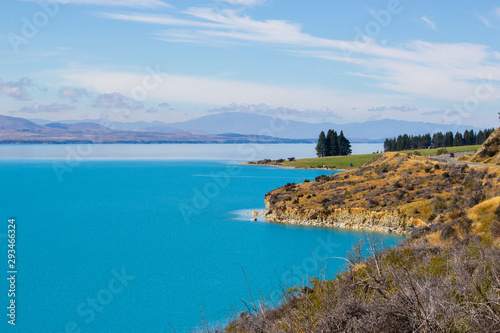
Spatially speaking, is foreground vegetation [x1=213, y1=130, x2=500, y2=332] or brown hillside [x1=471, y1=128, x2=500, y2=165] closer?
foreground vegetation [x1=213, y1=130, x2=500, y2=332]

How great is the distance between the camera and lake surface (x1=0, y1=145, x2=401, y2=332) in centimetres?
1777

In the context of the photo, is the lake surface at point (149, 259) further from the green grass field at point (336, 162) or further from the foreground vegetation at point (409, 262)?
the green grass field at point (336, 162)

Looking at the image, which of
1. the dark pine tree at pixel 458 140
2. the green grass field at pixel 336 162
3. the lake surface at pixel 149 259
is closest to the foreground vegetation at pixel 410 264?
the lake surface at pixel 149 259

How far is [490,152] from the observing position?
140 ft

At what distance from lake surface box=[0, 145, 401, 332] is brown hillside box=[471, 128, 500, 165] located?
17195mm

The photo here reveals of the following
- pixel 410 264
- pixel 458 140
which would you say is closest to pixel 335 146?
pixel 458 140

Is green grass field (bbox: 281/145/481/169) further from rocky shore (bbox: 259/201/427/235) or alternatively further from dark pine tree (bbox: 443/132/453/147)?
rocky shore (bbox: 259/201/427/235)

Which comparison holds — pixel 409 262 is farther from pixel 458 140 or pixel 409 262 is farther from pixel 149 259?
pixel 458 140

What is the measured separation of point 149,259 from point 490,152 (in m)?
32.7

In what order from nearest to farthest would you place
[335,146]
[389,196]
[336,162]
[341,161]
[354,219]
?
[354,219] → [389,196] → [336,162] → [341,161] → [335,146]

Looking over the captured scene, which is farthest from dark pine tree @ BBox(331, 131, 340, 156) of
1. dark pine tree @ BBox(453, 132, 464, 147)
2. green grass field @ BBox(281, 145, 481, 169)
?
dark pine tree @ BBox(453, 132, 464, 147)

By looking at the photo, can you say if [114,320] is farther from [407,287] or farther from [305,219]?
[305,219]

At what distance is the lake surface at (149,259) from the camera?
17766 millimetres

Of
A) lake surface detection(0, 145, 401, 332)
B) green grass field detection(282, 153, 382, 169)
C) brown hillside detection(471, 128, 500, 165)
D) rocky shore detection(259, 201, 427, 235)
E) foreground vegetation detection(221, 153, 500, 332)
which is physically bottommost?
lake surface detection(0, 145, 401, 332)
